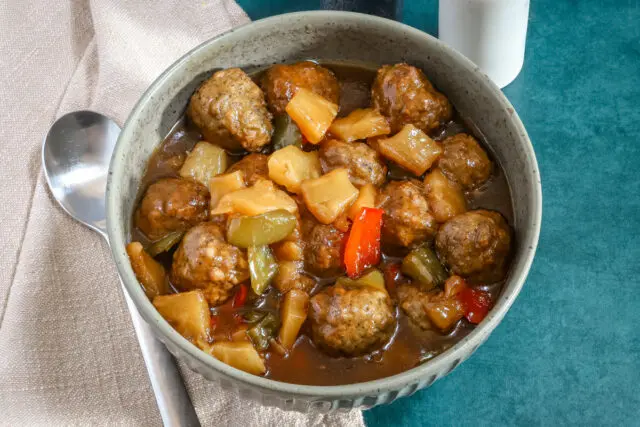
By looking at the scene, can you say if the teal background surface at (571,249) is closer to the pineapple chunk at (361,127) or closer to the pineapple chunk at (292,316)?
the pineapple chunk at (292,316)

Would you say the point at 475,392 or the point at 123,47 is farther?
the point at 123,47

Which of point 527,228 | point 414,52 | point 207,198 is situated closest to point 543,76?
point 414,52

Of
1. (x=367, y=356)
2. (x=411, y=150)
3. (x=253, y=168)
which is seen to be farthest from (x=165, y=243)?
(x=411, y=150)

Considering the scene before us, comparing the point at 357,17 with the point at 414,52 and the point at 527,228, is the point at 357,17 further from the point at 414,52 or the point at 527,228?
the point at 527,228

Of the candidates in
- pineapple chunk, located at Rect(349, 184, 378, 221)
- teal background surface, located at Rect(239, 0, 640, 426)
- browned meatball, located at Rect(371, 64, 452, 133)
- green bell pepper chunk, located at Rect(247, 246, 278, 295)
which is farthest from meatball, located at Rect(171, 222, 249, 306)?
teal background surface, located at Rect(239, 0, 640, 426)

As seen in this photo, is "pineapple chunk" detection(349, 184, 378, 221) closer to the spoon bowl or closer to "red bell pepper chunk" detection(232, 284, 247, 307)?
"red bell pepper chunk" detection(232, 284, 247, 307)

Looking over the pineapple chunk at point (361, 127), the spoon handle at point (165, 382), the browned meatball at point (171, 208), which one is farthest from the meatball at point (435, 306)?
the spoon handle at point (165, 382)
